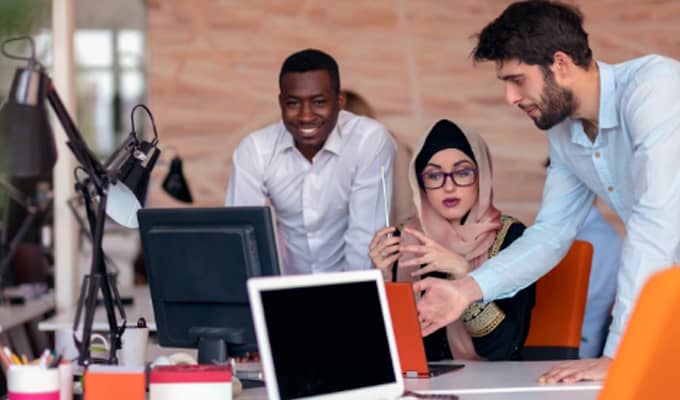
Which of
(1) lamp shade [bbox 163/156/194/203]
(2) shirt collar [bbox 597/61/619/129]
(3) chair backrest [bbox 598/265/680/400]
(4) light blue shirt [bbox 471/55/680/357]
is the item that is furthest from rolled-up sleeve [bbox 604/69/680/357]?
(1) lamp shade [bbox 163/156/194/203]

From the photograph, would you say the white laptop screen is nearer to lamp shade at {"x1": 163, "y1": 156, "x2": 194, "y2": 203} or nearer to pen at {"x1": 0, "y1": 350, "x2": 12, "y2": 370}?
pen at {"x1": 0, "y1": 350, "x2": 12, "y2": 370}

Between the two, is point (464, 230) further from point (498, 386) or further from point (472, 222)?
point (498, 386)

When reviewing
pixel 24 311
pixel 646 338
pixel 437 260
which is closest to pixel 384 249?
pixel 437 260

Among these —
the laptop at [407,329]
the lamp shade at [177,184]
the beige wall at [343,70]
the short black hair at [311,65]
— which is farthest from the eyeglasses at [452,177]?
the beige wall at [343,70]

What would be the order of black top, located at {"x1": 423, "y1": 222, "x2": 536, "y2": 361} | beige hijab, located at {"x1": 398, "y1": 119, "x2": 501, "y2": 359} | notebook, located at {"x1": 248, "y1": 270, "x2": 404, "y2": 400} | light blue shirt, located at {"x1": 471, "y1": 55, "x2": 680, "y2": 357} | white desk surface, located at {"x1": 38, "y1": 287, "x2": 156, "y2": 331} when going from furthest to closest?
white desk surface, located at {"x1": 38, "y1": 287, "x2": 156, "y2": 331} < beige hijab, located at {"x1": 398, "y1": 119, "x2": 501, "y2": 359} < black top, located at {"x1": 423, "y1": 222, "x2": 536, "y2": 361} < light blue shirt, located at {"x1": 471, "y1": 55, "x2": 680, "y2": 357} < notebook, located at {"x1": 248, "y1": 270, "x2": 404, "y2": 400}

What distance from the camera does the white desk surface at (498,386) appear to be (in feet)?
7.48

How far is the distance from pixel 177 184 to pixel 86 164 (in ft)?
10.5

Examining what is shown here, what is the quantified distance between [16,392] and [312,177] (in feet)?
5.62

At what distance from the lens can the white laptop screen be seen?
1.94 meters

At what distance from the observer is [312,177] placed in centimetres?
347

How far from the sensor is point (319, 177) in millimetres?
3482

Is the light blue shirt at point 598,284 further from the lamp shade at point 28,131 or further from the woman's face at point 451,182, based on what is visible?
the lamp shade at point 28,131

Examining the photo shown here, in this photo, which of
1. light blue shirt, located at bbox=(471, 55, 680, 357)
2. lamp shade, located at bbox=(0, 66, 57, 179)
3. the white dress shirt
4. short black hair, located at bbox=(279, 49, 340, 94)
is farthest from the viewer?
the white dress shirt

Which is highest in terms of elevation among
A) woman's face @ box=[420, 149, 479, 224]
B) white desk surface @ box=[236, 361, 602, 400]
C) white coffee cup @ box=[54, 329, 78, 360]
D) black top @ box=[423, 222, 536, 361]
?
woman's face @ box=[420, 149, 479, 224]
